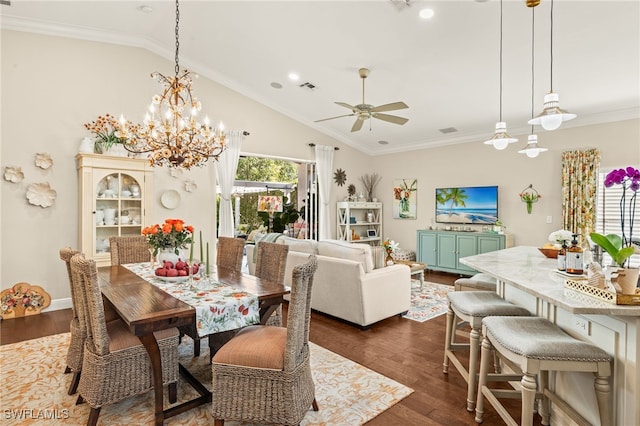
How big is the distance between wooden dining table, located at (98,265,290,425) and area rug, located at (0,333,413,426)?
14cm

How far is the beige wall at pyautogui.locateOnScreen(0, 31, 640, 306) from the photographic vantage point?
427cm

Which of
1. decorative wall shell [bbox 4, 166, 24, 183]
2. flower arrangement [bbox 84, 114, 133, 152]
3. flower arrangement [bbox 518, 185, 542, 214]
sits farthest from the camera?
flower arrangement [bbox 518, 185, 542, 214]

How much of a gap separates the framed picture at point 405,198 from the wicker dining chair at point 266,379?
6302mm

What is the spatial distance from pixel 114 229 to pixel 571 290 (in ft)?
16.7

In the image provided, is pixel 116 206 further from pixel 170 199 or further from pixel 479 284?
pixel 479 284

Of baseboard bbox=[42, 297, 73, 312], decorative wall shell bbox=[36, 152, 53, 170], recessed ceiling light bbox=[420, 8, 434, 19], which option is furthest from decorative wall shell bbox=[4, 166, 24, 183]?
recessed ceiling light bbox=[420, 8, 434, 19]

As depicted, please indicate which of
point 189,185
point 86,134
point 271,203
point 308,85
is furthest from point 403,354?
point 271,203

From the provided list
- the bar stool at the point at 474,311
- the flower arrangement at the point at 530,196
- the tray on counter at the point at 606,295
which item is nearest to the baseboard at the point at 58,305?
the bar stool at the point at 474,311

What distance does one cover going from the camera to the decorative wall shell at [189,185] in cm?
554

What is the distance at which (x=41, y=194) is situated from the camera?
14.4ft

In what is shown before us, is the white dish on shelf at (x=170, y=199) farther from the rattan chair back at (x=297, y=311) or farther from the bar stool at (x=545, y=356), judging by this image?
the bar stool at (x=545, y=356)

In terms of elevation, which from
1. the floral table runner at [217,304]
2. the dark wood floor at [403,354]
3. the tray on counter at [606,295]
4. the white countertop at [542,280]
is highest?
the tray on counter at [606,295]

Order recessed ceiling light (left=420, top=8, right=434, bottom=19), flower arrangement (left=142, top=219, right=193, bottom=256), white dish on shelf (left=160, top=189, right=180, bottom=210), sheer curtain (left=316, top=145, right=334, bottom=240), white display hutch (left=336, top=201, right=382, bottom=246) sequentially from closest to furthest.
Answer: flower arrangement (left=142, top=219, right=193, bottom=256)
recessed ceiling light (left=420, top=8, right=434, bottom=19)
white dish on shelf (left=160, top=189, right=180, bottom=210)
sheer curtain (left=316, top=145, right=334, bottom=240)
white display hutch (left=336, top=201, right=382, bottom=246)

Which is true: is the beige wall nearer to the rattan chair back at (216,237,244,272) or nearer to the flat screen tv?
the flat screen tv
